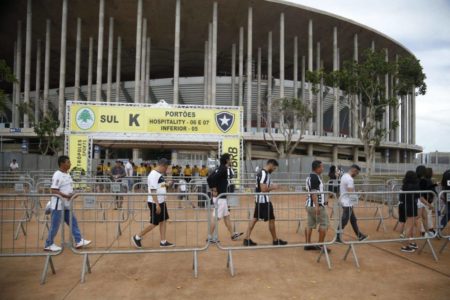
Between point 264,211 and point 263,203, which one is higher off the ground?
point 263,203

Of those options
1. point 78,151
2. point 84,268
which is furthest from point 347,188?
point 78,151

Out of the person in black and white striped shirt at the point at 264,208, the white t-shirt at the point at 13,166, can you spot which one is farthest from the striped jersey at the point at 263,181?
the white t-shirt at the point at 13,166

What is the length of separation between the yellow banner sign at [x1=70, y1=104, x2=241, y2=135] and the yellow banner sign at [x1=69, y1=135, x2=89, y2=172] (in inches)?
16.8

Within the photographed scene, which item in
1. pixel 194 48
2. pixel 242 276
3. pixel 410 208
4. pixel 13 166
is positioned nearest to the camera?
pixel 242 276

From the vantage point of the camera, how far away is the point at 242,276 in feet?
18.2

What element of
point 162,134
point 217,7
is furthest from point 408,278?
point 217,7

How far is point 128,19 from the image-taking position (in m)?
40.8

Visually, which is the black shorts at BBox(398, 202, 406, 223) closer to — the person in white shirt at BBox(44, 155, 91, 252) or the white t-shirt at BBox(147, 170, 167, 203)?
the white t-shirt at BBox(147, 170, 167, 203)

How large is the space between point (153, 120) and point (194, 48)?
34560 millimetres

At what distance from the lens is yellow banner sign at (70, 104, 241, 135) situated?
53.7 ft

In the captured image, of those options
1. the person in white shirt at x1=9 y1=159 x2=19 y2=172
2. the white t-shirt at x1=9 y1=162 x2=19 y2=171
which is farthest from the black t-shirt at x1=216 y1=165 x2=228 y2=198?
the white t-shirt at x1=9 y1=162 x2=19 y2=171

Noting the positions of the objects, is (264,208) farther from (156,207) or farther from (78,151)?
(78,151)

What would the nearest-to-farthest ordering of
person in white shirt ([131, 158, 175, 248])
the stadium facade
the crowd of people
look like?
the crowd of people < person in white shirt ([131, 158, 175, 248]) < the stadium facade

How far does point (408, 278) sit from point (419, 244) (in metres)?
2.62
